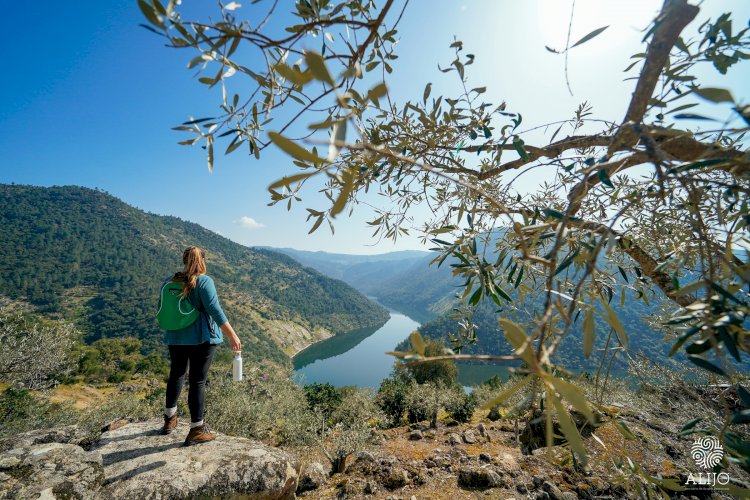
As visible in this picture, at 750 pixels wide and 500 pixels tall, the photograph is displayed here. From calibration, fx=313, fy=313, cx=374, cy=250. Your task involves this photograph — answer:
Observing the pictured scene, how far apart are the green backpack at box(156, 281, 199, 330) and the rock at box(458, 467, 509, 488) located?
11.2 ft

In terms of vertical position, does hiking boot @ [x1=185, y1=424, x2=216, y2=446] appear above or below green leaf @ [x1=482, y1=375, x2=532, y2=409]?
below

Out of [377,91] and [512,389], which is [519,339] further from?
[377,91]

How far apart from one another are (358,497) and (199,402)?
2.02 m

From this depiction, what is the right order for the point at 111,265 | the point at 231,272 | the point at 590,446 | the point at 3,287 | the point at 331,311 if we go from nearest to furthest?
the point at 590,446 → the point at 3,287 → the point at 111,265 → the point at 231,272 → the point at 331,311

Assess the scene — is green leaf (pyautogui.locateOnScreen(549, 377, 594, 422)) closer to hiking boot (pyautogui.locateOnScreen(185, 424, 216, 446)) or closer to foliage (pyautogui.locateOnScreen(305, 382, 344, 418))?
hiking boot (pyautogui.locateOnScreen(185, 424, 216, 446))

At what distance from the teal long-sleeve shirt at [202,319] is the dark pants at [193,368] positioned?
0.09 metres

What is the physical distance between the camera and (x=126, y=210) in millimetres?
100188

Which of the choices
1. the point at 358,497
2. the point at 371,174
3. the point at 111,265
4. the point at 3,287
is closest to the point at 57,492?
the point at 358,497

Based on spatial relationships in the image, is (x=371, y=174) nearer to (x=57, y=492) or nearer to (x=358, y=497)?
(x=57, y=492)

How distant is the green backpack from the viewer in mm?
2713

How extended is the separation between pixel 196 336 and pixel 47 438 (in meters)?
1.86

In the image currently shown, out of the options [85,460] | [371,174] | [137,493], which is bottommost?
[137,493]

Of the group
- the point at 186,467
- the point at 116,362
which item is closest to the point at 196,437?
the point at 186,467

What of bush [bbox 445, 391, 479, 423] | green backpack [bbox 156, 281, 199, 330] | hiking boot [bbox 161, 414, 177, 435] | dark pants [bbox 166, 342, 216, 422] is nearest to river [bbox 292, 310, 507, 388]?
bush [bbox 445, 391, 479, 423]
